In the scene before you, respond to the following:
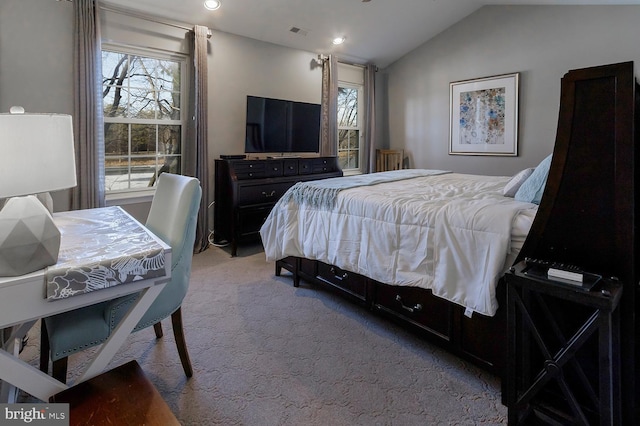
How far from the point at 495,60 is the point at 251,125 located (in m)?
3.26

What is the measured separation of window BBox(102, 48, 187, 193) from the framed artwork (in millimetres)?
3643

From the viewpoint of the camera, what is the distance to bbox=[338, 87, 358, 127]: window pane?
5.77 metres

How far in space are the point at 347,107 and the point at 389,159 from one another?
3.57 feet

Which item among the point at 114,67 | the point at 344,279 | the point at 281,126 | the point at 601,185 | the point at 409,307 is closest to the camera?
the point at 601,185

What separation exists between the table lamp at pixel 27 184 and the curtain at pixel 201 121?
9.38 feet

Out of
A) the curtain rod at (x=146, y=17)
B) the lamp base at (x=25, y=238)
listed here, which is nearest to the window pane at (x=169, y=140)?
the curtain rod at (x=146, y=17)

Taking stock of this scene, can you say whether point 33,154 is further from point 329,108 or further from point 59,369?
point 329,108

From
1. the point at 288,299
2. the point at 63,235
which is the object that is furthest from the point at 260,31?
the point at 63,235

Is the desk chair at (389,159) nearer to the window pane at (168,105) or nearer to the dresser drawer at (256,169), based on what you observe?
the dresser drawer at (256,169)

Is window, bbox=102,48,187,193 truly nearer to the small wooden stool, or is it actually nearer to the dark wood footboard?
the dark wood footboard

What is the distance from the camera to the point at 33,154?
42.6 inches

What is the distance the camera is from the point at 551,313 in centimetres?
137

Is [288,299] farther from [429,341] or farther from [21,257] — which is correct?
A: [21,257]

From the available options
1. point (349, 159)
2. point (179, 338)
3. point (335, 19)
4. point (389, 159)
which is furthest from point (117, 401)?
point (389, 159)
